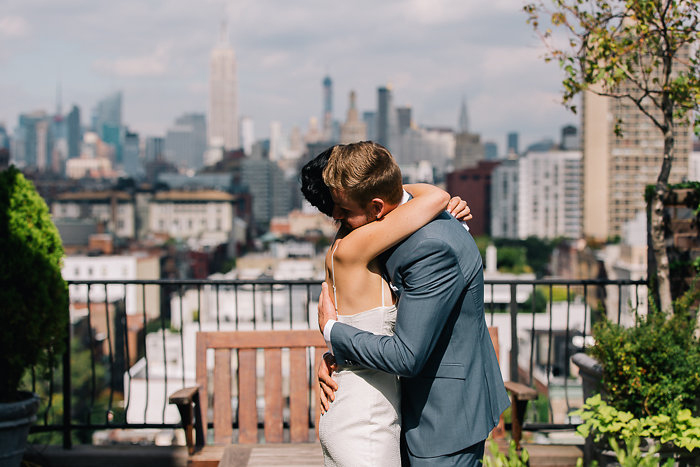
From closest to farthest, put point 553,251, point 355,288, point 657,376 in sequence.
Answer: point 355,288
point 657,376
point 553,251

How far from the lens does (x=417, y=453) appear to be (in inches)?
84.1

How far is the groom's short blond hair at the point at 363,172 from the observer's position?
6.49ft

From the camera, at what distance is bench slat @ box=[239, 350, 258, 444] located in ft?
12.1

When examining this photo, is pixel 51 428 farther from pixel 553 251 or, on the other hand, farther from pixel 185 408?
pixel 553 251

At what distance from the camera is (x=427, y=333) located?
77.4 inches

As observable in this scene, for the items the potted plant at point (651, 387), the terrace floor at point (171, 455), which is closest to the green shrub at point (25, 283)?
the terrace floor at point (171, 455)

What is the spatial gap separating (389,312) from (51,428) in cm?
319

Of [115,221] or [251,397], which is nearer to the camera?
[251,397]

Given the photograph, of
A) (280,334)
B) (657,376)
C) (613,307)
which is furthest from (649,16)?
(613,307)

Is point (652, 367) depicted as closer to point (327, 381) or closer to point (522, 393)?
point (522, 393)

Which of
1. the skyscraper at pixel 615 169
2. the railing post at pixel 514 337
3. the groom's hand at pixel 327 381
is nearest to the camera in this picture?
the groom's hand at pixel 327 381

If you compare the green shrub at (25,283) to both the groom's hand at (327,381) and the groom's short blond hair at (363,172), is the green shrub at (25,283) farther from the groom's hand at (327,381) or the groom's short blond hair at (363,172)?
the groom's short blond hair at (363,172)

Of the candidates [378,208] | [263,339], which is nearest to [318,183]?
[378,208]

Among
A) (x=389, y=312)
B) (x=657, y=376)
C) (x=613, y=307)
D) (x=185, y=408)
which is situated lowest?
(x=613, y=307)
